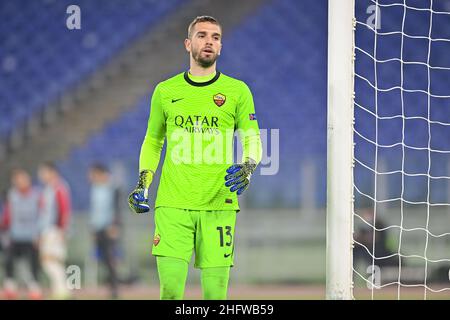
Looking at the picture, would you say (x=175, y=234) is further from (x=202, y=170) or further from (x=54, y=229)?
(x=54, y=229)

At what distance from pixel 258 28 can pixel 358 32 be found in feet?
4.35

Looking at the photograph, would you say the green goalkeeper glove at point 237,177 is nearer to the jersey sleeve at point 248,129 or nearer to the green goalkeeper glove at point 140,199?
the jersey sleeve at point 248,129

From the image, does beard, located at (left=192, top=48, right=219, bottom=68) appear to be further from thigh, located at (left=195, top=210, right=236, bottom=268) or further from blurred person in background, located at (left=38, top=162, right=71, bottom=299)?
blurred person in background, located at (left=38, top=162, right=71, bottom=299)

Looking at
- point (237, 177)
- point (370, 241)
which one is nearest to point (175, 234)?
point (237, 177)

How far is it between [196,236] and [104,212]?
17.8 feet

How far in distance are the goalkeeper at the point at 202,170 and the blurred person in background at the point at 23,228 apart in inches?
222

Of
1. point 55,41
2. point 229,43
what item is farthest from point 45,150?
point 229,43

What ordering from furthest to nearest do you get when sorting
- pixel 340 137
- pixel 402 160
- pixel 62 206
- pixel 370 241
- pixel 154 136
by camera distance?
1. pixel 370 241
2. pixel 62 206
3. pixel 402 160
4. pixel 340 137
5. pixel 154 136

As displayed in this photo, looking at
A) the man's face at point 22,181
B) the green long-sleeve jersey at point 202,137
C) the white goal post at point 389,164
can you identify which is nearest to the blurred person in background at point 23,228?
the man's face at point 22,181

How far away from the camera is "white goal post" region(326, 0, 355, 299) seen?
411 cm

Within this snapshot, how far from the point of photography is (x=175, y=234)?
12.3 ft
